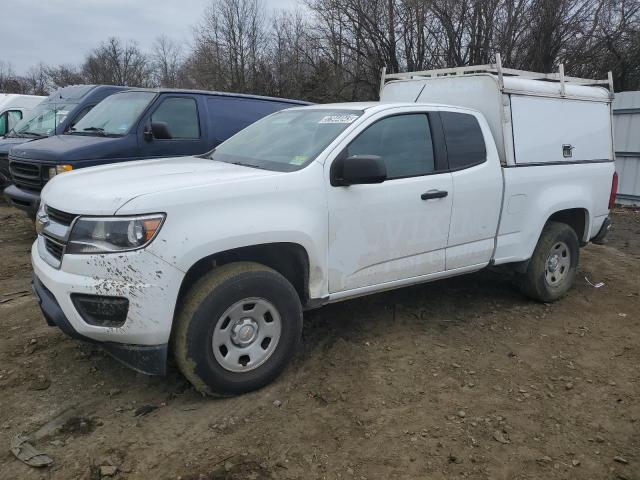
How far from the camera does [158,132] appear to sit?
259 inches

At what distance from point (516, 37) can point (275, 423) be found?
18.7 meters

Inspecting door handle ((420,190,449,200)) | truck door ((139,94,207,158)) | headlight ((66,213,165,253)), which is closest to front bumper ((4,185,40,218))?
truck door ((139,94,207,158))

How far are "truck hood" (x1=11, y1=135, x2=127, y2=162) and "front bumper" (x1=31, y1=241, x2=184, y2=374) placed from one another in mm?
3688

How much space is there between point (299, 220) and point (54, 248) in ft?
4.85

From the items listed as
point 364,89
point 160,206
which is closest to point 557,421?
point 160,206

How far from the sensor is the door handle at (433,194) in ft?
13.1

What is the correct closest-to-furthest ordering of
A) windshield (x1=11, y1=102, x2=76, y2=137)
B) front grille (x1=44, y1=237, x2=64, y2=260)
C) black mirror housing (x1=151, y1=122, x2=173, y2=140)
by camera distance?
front grille (x1=44, y1=237, x2=64, y2=260), black mirror housing (x1=151, y1=122, x2=173, y2=140), windshield (x1=11, y1=102, x2=76, y2=137)

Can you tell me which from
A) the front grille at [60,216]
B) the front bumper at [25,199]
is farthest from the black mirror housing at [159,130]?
the front grille at [60,216]

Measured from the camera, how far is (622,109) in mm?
11398

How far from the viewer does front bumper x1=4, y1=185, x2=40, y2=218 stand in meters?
6.49

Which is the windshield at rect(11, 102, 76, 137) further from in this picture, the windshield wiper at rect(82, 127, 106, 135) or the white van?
the white van

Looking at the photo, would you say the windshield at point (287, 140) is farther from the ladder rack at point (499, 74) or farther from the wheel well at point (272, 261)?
the ladder rack at point (499, 74)

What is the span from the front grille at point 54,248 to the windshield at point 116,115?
376 centimetres

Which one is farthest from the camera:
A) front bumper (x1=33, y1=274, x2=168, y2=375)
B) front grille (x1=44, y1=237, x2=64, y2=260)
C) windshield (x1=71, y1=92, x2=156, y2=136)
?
windshield (x1=71, y1=92, x2=156, y2=136)
